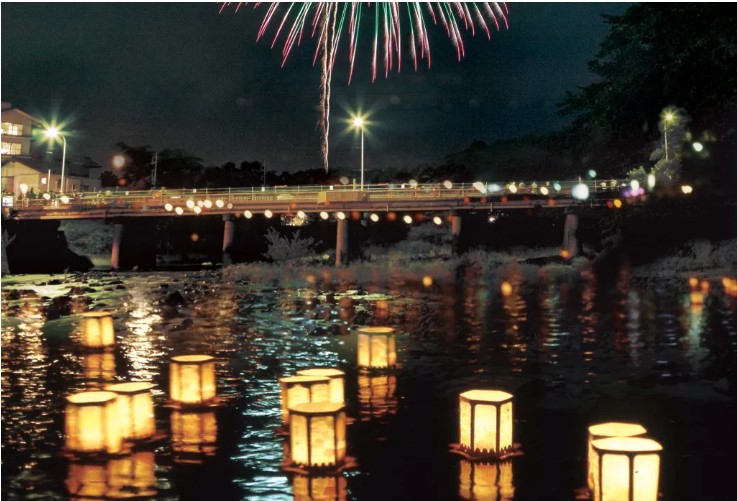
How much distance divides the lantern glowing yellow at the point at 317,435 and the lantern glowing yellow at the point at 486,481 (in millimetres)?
1193

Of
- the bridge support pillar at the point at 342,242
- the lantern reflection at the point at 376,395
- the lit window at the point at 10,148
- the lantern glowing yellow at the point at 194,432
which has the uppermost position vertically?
the lit window at the point at 10,148

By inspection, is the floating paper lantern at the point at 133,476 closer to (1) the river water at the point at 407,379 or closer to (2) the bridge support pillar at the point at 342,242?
(1) the river water at the point at 407,379

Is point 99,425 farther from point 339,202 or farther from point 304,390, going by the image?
point 339,202

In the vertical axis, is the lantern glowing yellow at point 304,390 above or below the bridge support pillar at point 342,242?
below

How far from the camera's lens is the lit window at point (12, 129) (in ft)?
211

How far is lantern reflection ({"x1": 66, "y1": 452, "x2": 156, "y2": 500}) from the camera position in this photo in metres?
6.86

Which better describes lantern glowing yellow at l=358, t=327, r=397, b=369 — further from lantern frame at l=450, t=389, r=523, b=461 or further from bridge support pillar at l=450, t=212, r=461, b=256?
bridge support pillar at l=450, t=212, r=461, b=256

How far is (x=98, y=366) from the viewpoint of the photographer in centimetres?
1341

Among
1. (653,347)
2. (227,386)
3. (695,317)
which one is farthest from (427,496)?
(695,317)

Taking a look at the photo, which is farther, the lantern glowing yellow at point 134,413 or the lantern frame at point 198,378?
the lantern frame at point 198,378

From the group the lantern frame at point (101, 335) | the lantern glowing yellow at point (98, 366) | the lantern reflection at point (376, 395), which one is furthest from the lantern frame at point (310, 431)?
the lantern frame at point (101, 335)

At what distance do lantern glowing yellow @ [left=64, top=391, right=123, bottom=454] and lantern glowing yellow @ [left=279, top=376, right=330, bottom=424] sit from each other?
191cm

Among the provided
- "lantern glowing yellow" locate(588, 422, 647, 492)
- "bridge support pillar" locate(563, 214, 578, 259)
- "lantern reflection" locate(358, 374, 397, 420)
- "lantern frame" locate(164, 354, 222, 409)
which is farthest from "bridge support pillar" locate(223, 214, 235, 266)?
"lantern glowing yellow" locate(588, 422, 647, 492)

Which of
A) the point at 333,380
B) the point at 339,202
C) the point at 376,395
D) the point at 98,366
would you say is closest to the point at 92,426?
the point at 333,380
